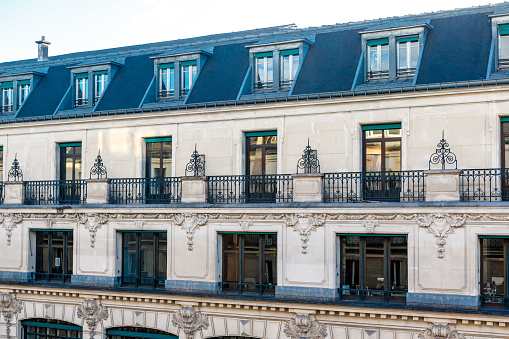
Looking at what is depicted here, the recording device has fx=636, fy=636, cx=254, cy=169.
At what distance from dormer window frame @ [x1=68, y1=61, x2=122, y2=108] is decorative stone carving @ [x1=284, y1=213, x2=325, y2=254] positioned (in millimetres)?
9878

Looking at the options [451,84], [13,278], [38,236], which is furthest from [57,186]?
[451,84]

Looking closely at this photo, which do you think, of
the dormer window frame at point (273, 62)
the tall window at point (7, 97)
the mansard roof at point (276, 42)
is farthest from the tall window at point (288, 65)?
the tall window at point (7, 97)

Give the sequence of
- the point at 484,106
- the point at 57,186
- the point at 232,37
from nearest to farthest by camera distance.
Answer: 1. the point at 484,106
2. the point at 57,186
3. the point at 232,37

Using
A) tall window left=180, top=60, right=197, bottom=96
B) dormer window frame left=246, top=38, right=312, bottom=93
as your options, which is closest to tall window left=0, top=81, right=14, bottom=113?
tall window left=180, top=60, right=197, bottom=96

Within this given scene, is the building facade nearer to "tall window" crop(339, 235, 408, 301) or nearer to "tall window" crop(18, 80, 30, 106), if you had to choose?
"tall window" crop(339, 235, 408, 301)

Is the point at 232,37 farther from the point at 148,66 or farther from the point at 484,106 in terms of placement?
the point at 484,106

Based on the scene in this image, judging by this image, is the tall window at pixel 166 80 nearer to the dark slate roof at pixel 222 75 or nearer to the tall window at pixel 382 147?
the dark slate roof at pixel 222 75

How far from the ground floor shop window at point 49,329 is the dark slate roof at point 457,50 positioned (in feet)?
49.2

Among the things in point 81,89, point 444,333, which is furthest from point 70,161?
point 444,333

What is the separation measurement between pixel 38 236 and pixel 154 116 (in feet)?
22.7

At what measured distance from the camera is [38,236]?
24.8 m

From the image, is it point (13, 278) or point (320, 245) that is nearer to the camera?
point (320, 245)

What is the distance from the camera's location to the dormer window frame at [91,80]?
25297 mm

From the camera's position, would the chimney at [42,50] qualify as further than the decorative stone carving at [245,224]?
Yes
